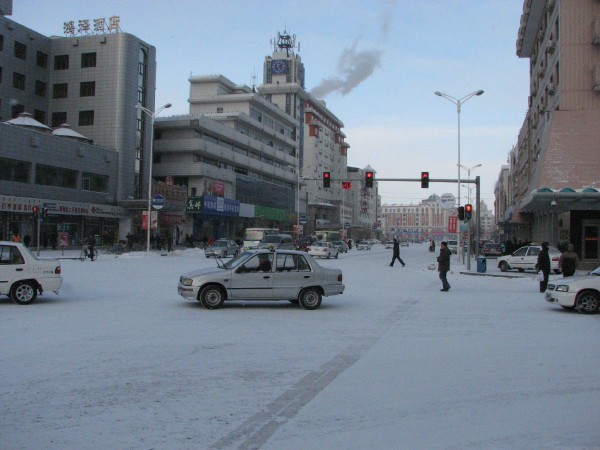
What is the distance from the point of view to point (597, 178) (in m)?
33.4

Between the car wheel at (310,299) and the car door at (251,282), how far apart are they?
0.82m

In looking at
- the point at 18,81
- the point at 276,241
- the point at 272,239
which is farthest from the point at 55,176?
the point at 276,241

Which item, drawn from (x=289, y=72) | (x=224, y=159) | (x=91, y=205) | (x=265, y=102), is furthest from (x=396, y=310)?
(x=289, y=72)

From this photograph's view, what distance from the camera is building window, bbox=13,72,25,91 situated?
2267 inches

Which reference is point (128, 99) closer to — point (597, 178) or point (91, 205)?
point (91, 205)

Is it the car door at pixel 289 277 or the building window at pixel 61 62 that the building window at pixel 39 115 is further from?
the car door at pixel 289 277

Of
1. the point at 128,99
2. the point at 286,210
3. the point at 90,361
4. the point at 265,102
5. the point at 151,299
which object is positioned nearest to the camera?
the point at 90,361

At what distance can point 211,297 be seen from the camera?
1445 cm

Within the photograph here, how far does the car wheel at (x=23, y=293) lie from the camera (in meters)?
14.5

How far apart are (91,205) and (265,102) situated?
147 feet

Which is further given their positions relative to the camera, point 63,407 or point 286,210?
point 286,210

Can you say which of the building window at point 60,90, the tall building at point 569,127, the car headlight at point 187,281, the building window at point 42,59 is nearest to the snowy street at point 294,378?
the car headlight at point 187,281

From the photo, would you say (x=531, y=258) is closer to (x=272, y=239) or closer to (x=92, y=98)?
(x=272, y=239)

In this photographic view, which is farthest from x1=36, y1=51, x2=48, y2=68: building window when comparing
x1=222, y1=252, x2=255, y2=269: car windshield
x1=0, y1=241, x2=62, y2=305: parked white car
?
x1=222, y1=252, x2=255, y2=269: car windshield
